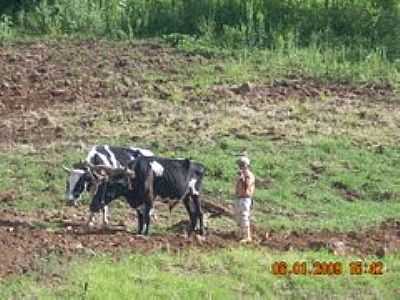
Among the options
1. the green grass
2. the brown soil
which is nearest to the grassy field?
the green grass

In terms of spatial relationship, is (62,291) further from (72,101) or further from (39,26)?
(39,26)

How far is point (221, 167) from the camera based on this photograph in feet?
68.0

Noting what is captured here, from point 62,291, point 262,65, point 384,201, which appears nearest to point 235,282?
point 62,291

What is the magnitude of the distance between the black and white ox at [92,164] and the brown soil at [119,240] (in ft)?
1.21

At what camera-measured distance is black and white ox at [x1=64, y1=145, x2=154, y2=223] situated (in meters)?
17.5

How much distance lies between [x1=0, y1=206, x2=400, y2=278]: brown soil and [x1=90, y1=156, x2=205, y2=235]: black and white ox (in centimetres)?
34

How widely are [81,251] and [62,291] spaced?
1.39m

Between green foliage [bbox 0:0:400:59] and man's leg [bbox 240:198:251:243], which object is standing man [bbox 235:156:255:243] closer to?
man's leg [bbox 240:198:251:243]

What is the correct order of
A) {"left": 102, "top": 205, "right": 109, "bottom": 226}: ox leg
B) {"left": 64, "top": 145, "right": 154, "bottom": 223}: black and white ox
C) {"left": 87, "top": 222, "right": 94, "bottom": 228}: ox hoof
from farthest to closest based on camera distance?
{"left": 64, "top": 145, "right": 154, "bottom": 223}: black and white ox < {"left": 102, "top": 205, "right": 109, "bottom": 226}: ox leg < {"left": 87, "top": 222, "right": 94, "bottom": 228}: ox hoof

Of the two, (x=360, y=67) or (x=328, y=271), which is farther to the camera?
(x=360, y=67)

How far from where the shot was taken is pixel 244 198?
1606cm

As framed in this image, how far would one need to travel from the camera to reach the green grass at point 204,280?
44.7 ft
